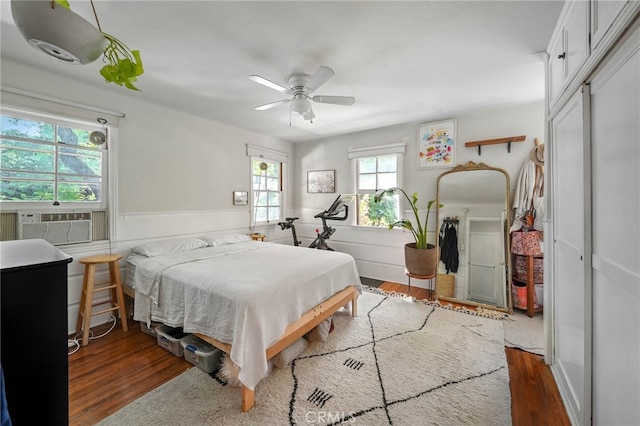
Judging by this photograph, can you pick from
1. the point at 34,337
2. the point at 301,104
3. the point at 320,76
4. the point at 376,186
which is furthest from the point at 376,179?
the point at 34,337

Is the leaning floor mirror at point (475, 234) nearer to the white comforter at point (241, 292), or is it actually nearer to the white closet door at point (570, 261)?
the white closet door at point (570, 261)

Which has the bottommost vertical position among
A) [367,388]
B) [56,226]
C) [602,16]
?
[367,388]

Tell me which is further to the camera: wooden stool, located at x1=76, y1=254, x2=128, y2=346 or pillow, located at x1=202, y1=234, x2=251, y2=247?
pillow, located at x1=202, y1=234, x2=251, y2=247

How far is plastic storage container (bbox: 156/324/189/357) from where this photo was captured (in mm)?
2180

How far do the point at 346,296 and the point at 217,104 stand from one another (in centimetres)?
271

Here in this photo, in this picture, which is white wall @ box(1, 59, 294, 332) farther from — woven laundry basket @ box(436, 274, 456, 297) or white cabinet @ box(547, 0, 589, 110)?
white cabinet @ box(547, 0, 589, 110)

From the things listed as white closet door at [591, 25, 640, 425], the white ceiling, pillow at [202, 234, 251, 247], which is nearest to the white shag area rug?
white closet door at [591, 25, 640, 425]

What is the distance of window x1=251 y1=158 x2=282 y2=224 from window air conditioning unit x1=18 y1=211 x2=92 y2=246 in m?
2.24

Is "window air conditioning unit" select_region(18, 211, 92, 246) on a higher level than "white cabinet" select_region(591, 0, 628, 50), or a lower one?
lower

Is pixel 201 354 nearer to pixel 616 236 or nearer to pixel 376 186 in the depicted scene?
pixel 616 236

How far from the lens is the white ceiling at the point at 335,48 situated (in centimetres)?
164

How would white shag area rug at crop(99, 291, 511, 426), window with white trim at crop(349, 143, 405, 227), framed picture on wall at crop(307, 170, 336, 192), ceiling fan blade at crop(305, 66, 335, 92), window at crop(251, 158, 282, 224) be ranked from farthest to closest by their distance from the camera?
framed picture on wall at crop(307, 170, 336, 192), window at crop(251, 158, 282, 224), window with white trim at crop(349, 143, 405, 227), ceiling fan blade at crop(305, 66, 335, 92), white shag area rug at crop(99, 291, 511, 426)

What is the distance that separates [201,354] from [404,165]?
3511mm

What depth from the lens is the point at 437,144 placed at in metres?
3.72
